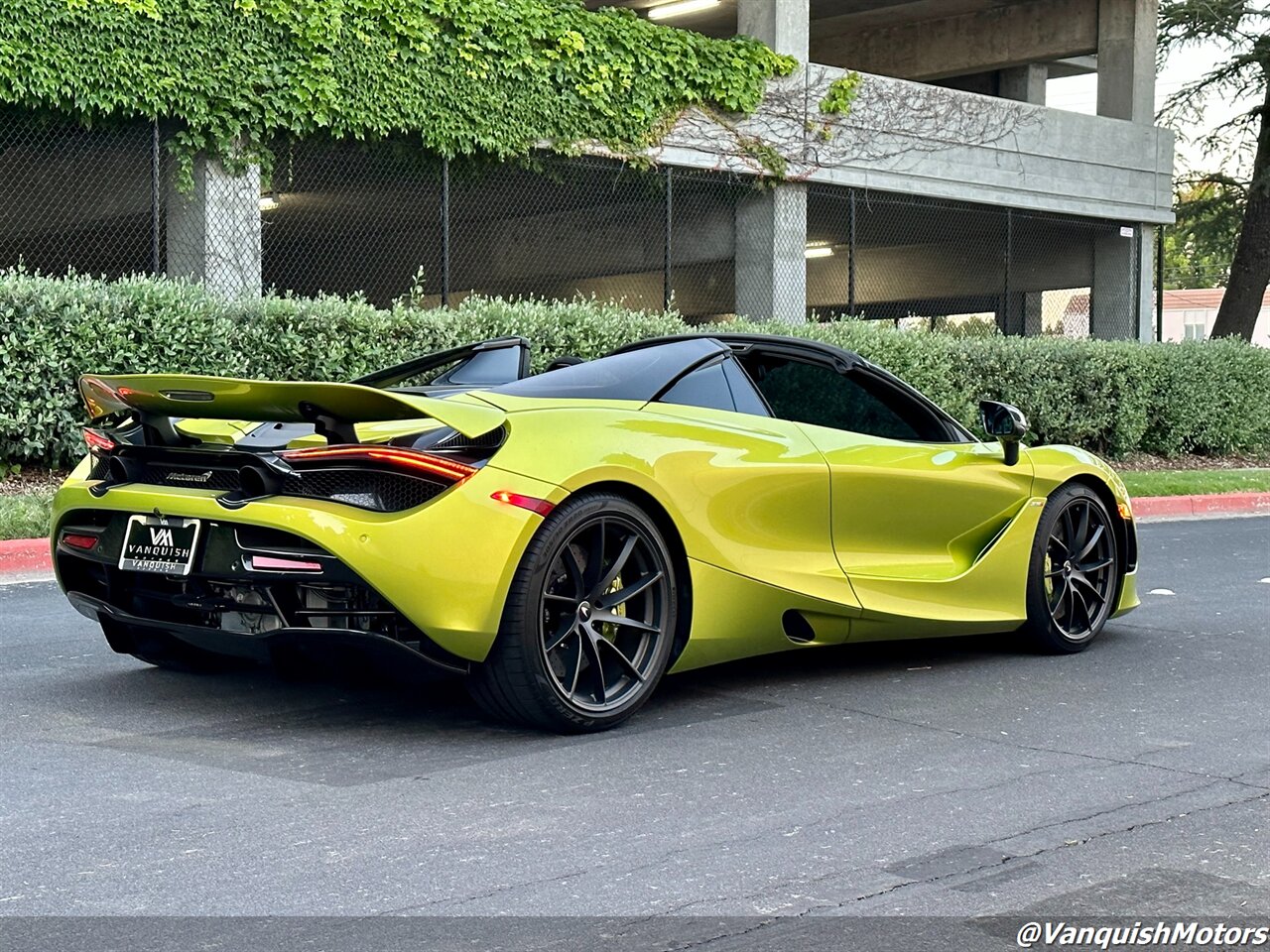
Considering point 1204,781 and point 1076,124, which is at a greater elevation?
point 1076,124

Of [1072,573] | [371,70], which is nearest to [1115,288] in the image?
[371,70]

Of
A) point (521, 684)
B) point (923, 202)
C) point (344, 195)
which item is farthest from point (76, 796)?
point (923, 202)

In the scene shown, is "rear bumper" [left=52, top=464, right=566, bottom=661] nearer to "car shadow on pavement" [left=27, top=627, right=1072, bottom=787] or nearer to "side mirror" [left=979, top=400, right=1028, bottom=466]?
"car shadow on pavement" [left=27, top=627, right=1072, bottom=787]

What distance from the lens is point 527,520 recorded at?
4934mm

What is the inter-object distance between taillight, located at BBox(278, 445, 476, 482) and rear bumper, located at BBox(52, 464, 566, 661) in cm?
5

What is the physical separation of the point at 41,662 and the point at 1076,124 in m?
22.1

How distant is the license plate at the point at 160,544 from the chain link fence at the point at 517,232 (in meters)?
10.0

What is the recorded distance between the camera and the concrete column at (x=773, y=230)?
2083 centimetres

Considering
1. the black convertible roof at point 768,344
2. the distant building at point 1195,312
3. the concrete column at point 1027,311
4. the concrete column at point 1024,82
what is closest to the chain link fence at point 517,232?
the concrete column at point 1027,311

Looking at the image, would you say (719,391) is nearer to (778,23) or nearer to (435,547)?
(435,547)

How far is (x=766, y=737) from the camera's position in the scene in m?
5.34

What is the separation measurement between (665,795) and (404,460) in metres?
1.26

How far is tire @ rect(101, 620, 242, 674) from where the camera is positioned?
5.75 meters

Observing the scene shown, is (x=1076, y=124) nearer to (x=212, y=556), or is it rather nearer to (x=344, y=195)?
(x=344, y=195)
